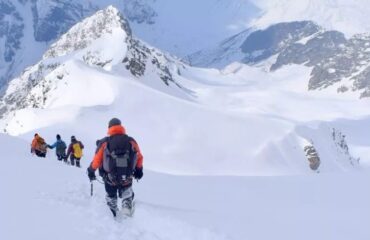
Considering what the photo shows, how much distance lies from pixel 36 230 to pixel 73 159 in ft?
53.4

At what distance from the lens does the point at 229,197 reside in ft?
65.7

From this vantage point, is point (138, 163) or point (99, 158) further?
point (138, 163)

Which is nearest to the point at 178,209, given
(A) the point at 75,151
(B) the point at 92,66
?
(A) the point at 75,151

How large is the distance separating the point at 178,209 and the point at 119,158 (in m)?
3.53

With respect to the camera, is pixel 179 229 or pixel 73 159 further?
pixel 73 159

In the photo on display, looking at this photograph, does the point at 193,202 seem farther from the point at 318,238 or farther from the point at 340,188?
the point at 340,188

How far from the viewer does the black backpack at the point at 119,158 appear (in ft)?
43.8

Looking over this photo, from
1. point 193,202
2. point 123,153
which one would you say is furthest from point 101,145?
point 193,202

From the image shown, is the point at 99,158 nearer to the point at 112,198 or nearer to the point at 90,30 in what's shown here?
the point at 112,198

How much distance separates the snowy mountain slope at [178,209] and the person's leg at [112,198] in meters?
0.24

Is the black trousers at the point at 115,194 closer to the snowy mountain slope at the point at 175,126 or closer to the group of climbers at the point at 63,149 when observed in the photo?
the group of climbers at the point at 63,149

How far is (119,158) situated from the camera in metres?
13.4

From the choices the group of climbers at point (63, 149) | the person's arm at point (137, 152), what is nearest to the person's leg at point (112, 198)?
the person's arm at point (137, 152)

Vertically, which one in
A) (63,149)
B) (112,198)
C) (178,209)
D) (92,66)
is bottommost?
(112,198)
